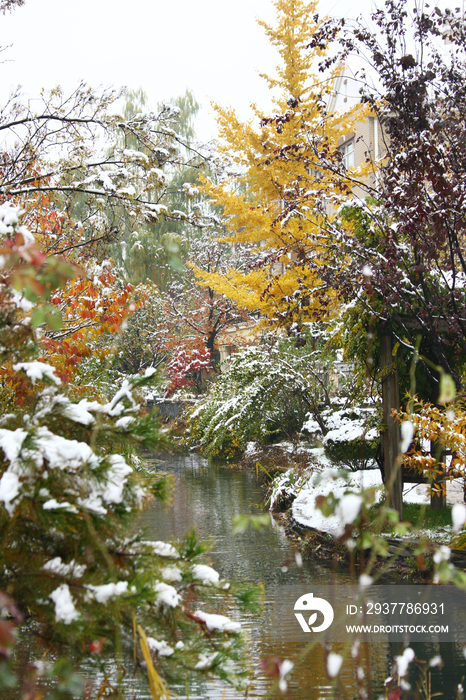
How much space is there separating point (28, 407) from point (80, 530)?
22.9 inches

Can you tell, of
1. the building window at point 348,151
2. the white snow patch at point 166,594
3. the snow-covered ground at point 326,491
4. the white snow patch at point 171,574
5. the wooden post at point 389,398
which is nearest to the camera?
the white snow patch at point 166,594

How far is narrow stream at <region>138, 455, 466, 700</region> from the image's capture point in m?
3.94

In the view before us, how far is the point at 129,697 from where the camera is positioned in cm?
363

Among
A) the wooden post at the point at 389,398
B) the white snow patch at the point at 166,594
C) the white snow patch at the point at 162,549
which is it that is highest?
the wooden post at the point at 389,398

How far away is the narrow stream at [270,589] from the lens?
3.94 metres

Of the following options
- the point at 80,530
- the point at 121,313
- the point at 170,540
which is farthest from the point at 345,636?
the point at 121,313

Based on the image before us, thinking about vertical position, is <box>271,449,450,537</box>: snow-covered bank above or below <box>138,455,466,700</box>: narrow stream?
above

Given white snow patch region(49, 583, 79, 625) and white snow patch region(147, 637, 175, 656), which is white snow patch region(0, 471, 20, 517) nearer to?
white snow patch region(49, 583, 79, 625)

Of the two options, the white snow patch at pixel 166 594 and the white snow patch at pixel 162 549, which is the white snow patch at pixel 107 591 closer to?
the white snow patch at pixel 166 594

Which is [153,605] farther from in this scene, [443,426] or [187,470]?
[187,470]

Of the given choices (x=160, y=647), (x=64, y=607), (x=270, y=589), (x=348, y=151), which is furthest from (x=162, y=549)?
(x=348, y=151)

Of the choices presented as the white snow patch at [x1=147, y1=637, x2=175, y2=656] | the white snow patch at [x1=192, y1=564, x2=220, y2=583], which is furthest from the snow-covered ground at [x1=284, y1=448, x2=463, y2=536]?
the white snow patch at [x1=147, y1=637, x2=175, y2=656]

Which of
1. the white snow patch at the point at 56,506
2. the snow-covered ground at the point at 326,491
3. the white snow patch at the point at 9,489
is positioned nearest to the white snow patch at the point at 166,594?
the white snow patch at the point at 56,506

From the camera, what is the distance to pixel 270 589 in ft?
20.5
